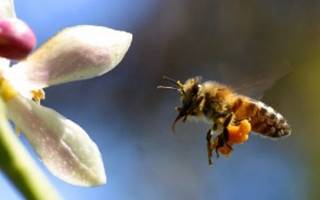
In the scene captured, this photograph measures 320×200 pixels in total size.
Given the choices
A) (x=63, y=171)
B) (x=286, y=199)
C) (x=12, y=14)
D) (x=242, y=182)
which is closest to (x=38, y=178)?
(x=63, y=171)

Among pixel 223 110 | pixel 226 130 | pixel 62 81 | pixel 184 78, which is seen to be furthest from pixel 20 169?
pixel 184 78

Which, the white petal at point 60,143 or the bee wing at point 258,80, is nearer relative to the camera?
the white petal at point 60,143

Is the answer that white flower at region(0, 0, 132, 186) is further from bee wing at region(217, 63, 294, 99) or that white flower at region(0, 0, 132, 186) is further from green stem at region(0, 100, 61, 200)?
bee wing at region(217, 63, 294, 99)

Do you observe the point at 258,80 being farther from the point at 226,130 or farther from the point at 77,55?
the point at 77,55

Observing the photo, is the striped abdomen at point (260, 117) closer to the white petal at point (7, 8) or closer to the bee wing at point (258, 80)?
the bee wing at point (258, 80)

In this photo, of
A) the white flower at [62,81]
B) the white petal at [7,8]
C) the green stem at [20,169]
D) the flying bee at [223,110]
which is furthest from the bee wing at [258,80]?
the green stem at [20,169]

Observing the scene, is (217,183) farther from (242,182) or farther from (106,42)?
(106,42)
